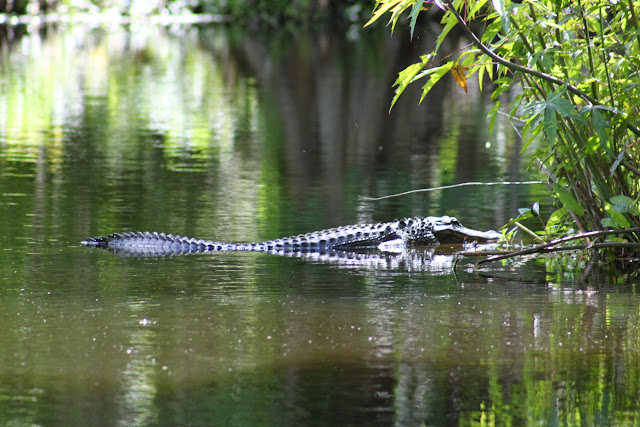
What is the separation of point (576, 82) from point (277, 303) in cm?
214

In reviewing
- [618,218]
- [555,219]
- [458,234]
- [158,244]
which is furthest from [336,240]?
[618,218]

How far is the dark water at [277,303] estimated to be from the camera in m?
4.18

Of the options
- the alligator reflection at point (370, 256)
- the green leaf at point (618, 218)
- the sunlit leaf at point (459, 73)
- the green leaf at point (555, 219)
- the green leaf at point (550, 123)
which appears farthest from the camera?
the alligator reflection at point (370, 256)

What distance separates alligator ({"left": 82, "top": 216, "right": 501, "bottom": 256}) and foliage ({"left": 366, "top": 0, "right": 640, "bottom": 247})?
1363 mm

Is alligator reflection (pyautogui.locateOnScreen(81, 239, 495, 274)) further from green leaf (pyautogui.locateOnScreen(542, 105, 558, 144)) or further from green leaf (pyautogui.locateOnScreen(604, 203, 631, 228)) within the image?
green leaf (pyautogui.locateOnScreen(542, 105, 558, 144))

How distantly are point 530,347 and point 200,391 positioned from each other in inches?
62.3

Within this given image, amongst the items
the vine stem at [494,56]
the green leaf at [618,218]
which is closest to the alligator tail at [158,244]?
the green leaf at [618,218]

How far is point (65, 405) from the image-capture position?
409 centimetres

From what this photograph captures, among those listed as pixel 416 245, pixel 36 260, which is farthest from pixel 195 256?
pixel 416 245

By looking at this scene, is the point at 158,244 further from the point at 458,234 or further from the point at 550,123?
the point at 550,123

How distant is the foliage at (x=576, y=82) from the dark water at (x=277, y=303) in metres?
0.55

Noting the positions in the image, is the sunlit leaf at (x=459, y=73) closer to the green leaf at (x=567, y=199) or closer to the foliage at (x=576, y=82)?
the foliage at (x=576, y=82)

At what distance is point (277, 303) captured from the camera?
5.86m

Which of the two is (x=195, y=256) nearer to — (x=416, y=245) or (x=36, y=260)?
(x=36, y=260)
